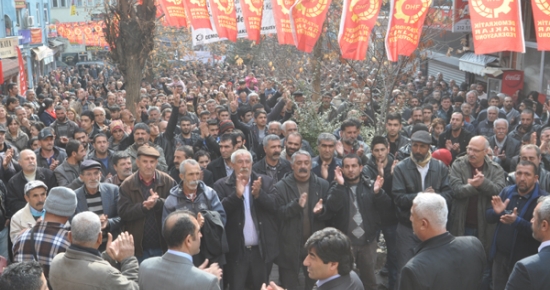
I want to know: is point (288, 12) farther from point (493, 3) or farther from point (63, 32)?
point (63, 32)

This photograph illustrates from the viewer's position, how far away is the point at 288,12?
10820 mm

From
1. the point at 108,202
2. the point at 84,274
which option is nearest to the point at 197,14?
the point at 108,202

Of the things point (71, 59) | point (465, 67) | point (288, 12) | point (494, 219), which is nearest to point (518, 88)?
point (465, 67)

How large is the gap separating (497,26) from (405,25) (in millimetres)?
1390

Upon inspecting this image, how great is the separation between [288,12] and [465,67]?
545 inches

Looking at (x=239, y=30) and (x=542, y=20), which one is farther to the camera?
(x=239, y=30)

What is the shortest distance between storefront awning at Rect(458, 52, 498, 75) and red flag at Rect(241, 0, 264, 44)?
11224 millimetres

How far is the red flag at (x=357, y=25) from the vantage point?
9.34 meters

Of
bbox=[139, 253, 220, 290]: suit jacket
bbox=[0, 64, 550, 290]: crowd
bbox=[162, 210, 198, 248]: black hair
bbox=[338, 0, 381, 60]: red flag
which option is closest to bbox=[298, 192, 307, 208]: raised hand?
bbox=[0, 64, 550, 290]: crowd

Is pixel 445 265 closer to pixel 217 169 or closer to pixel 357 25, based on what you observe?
pixel 217 169

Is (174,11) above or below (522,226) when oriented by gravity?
above

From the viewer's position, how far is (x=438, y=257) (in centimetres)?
450

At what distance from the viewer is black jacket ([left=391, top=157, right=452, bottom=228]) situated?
7.23 m

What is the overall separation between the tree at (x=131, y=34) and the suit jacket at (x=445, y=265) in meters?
11.3
